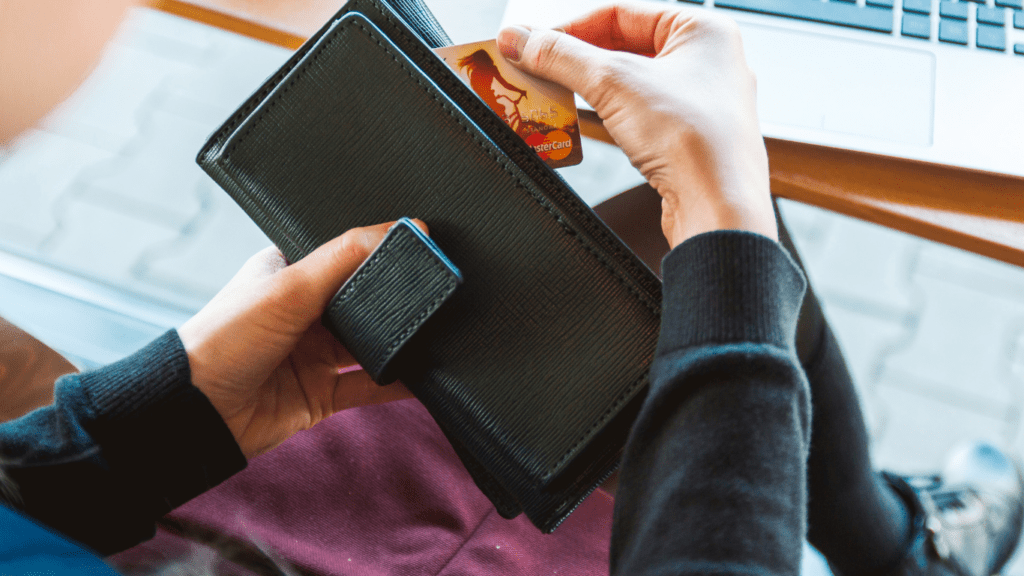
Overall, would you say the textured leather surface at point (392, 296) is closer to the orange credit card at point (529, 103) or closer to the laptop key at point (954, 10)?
the orange credit card at point (529, 103)

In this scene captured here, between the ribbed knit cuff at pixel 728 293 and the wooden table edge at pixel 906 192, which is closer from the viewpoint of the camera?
the ribbed knit cuff at pixel 728 293

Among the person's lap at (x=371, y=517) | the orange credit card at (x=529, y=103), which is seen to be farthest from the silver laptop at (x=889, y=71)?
the person's lap at (x=371, y=517)

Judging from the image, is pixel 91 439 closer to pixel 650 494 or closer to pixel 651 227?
pixel 650 494

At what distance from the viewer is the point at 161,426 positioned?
55cm

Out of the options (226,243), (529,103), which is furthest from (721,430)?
(226,243)

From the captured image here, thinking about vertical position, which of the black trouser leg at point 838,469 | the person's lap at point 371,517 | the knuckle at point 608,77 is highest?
the knuckle at point 608,77

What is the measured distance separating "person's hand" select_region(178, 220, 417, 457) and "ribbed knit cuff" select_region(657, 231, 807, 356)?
203mm

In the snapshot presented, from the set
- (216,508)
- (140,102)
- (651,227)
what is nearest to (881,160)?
(651,227)

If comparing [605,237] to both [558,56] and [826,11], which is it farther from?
[826,11]

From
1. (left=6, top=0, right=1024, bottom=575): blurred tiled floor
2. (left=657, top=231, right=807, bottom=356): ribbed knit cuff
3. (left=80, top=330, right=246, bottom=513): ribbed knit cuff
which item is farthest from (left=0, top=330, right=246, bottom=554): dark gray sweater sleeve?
(left=6, top=0, right=1024, bottom=575): blurred tiled floor

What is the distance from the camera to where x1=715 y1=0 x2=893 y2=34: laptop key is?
2.16ft

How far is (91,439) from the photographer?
52 centimetres

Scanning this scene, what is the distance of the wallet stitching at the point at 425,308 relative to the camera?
0.48 meters

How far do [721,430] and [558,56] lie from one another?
1.10 ft
